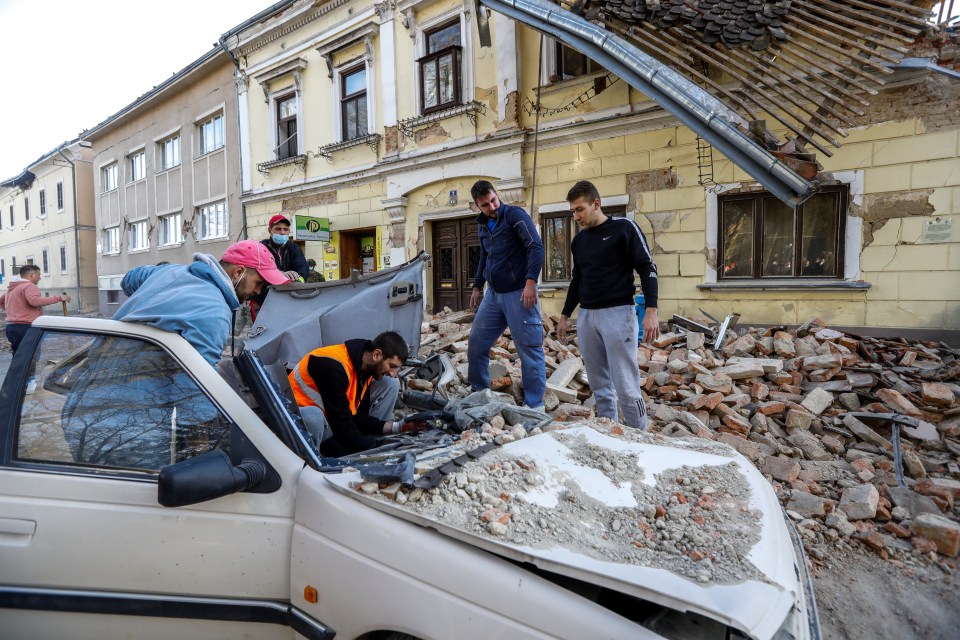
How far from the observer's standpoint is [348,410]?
8.66ft

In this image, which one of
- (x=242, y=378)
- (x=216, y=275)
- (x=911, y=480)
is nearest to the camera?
(x=242, y=378)

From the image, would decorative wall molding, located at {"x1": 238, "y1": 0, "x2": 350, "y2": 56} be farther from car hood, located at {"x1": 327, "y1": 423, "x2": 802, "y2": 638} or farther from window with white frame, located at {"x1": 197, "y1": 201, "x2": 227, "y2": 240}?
car hood, located at {"x1": 327, "y1": 423, "x2": 802, "y2": 638}

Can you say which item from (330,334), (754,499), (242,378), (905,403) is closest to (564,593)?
(754,499)

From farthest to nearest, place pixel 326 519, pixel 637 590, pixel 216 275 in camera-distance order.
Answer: pixel 216 275
pixel 326 519
pixel 637 590

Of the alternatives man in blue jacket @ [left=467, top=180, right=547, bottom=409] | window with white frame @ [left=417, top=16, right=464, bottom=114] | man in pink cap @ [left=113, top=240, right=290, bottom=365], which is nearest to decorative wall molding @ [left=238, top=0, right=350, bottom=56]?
window with white frame @ [left=417, top=16, right=464, bottom=114]

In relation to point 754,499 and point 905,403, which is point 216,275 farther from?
point 905,403

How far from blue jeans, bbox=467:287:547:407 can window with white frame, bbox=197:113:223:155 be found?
13.7m

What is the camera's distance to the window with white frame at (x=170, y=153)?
17.0 meters

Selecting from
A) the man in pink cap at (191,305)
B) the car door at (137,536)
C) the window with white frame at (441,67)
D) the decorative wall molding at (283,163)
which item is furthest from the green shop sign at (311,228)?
the car door at (137,536)

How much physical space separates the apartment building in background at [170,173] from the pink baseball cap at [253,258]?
12634mm

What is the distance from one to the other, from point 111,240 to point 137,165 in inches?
157

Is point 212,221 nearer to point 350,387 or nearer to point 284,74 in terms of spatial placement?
point 284,74

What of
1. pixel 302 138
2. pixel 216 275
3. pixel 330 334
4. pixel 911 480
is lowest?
pixel 911 480

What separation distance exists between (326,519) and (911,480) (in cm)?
395
